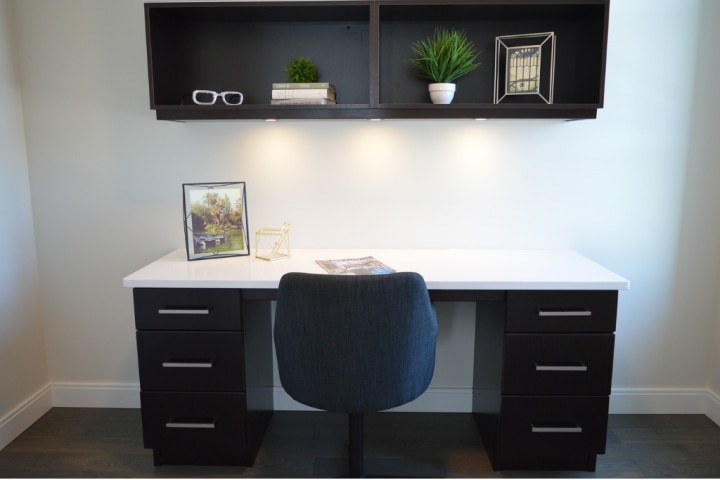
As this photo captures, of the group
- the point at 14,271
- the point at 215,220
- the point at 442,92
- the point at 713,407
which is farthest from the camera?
the point at 713,407

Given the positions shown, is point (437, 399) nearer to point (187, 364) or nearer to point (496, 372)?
point (496, 372)

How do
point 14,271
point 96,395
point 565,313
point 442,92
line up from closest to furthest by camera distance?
point 565,313
point 442,92
point 14,271
point 96,395

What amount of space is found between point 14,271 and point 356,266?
4.80 ft

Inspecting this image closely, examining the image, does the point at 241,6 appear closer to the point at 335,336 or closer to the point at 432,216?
the point at 432,216

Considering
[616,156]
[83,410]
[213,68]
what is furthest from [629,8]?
[83,410]

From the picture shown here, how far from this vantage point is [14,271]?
2.41m

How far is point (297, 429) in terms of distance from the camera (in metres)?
2.49

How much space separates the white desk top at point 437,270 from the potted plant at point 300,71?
71 centimetres

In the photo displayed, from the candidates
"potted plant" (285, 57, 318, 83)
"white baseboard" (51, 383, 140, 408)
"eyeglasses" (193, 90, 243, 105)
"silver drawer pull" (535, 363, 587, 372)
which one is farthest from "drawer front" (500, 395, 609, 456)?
"white baseboard" (51, 383, 140, 408)

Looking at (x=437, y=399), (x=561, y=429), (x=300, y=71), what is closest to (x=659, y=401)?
(x=561, y=429)

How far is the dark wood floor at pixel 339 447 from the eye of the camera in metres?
2.18

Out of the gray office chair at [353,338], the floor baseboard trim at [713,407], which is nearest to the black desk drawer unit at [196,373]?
the gray office chair at [353,338]

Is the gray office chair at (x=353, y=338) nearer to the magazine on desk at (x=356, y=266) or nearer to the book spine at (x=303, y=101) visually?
the magazine on desk at (x=356, y=266)

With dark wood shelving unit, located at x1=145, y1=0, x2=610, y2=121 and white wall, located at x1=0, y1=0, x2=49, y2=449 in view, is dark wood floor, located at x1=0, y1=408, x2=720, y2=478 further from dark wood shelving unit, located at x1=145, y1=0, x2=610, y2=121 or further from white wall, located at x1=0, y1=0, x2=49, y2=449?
dark wood shelving unit, located at x1=145, y1=0, x2=610, y2=121
